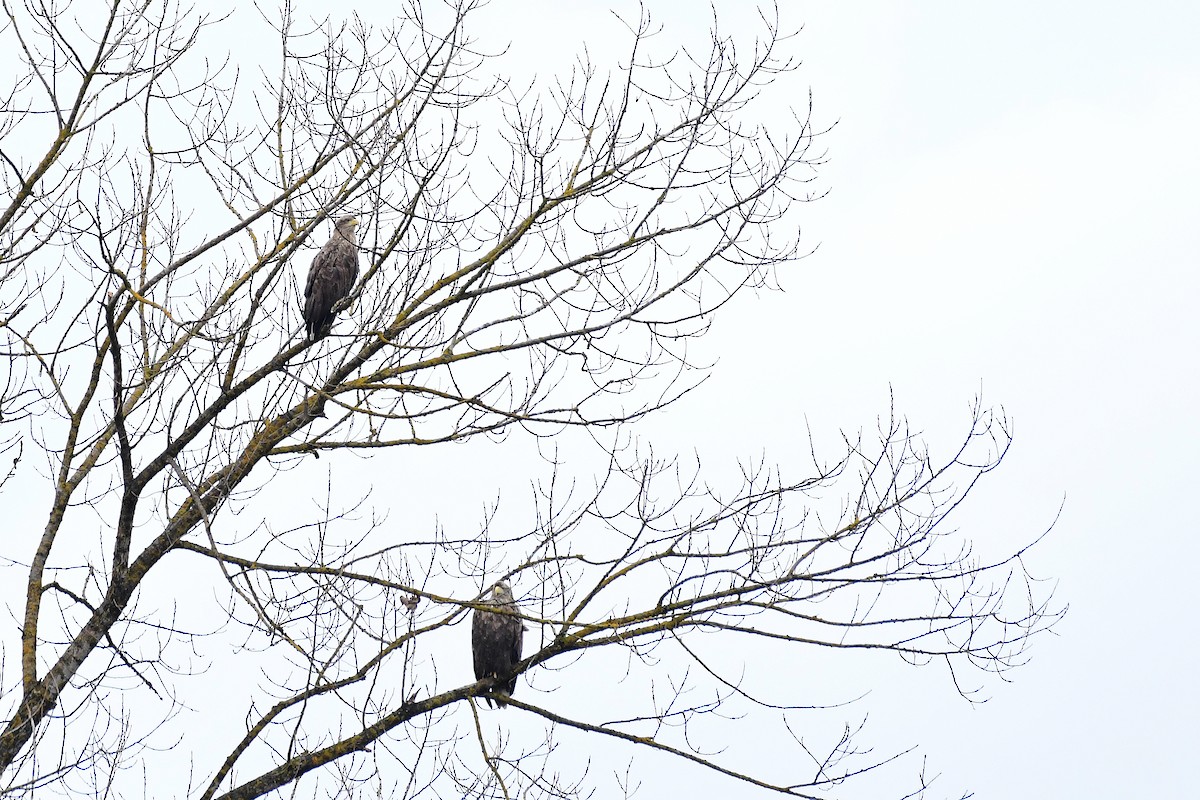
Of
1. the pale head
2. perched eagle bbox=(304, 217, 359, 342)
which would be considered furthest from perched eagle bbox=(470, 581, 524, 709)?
perched eagle bbox=(304, 217, 359, 342)

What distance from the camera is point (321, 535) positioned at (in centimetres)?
555

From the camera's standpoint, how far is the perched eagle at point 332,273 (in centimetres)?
738

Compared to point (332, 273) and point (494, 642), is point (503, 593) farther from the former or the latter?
point (332, 273)

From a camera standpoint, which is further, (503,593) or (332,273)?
(332,273)

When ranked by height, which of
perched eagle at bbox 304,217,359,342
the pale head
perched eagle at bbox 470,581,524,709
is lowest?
the pale head

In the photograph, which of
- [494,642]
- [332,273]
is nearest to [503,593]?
[494,642]

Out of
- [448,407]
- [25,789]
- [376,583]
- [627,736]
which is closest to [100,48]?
[448,407]

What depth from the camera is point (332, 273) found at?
7512 mm

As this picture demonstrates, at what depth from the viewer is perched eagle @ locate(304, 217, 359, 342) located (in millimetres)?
7383

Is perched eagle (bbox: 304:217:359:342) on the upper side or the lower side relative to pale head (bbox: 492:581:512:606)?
upper

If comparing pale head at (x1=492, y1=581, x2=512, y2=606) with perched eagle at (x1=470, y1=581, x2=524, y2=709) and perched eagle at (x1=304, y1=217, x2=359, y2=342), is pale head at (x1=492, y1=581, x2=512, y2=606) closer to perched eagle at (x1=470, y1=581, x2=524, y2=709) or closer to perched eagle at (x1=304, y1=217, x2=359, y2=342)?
perched eagle at (x1=470, y1=581, x2=524, y2=709)

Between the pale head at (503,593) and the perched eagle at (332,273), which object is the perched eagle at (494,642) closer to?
the pale head at (503,593)

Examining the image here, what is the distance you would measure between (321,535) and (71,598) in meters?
1.26

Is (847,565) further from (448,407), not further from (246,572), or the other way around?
(246,572)
